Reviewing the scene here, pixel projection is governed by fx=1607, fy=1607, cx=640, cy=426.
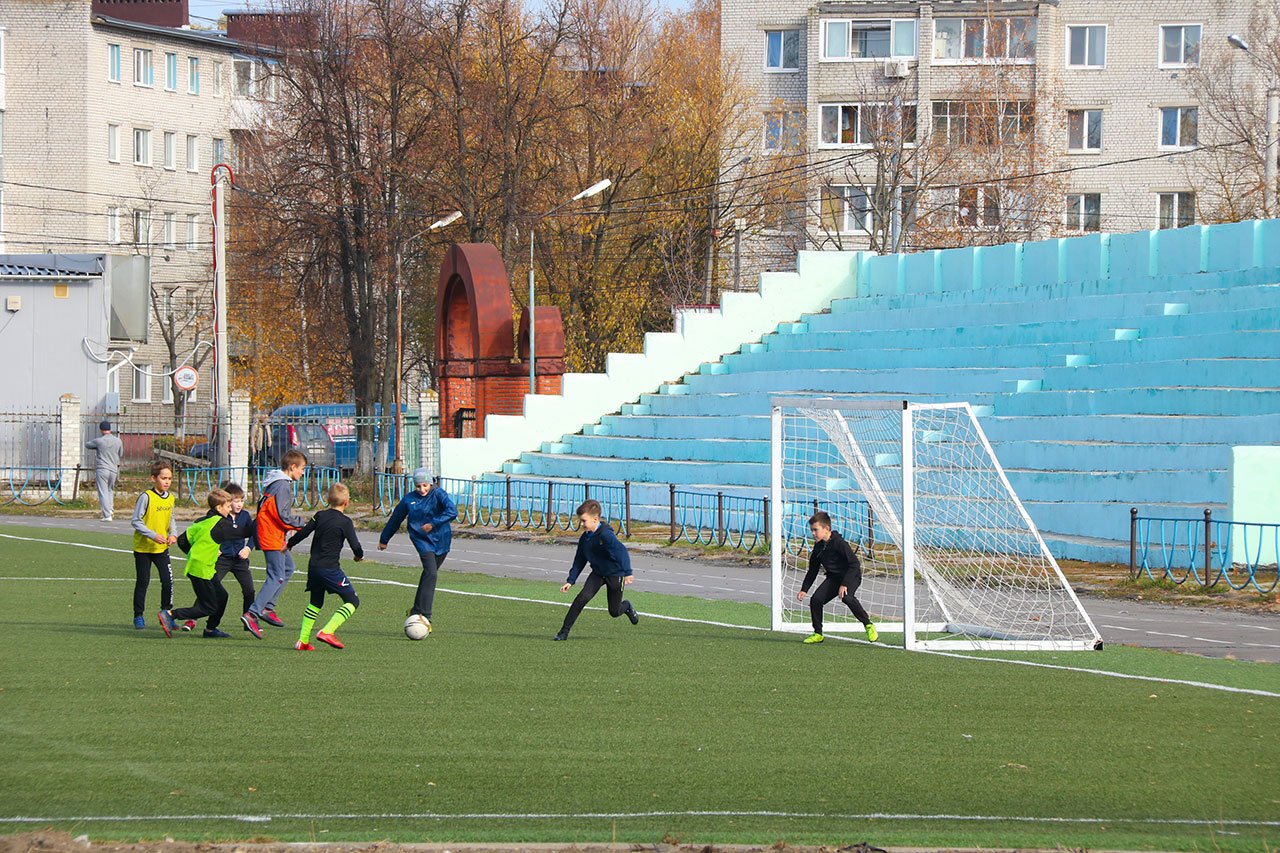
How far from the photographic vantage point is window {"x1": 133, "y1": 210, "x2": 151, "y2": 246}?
70.2 m

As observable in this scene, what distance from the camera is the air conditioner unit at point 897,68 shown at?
58312mm

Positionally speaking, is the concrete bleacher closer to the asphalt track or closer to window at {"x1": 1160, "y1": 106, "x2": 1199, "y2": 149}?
the asphalt track

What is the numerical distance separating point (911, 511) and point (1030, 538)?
9.89 feet

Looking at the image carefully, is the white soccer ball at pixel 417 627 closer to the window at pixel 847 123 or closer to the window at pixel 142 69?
the window at pixel 847 123

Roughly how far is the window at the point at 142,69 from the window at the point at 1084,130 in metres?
39.2

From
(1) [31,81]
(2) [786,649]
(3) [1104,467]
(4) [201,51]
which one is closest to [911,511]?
(2) [786,649]

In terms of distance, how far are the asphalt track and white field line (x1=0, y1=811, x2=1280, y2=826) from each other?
289 inches

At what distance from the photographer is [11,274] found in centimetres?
4169

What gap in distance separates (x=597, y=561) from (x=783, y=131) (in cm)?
4794

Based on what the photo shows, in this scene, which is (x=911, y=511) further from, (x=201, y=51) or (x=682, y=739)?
(x=201, y=51)

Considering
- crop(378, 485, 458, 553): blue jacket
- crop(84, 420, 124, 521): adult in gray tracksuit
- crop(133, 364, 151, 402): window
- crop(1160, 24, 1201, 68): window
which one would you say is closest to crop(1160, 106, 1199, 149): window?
crop(1160, 24, 1201, 68): window

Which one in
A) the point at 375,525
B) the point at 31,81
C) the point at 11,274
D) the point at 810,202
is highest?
the point at 31,81

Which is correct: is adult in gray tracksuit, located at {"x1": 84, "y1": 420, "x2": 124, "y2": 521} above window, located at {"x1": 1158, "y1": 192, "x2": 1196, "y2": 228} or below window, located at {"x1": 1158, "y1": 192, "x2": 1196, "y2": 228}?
below

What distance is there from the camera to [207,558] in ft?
45.6
